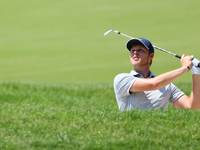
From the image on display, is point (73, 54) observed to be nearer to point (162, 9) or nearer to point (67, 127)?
point (162, 9)

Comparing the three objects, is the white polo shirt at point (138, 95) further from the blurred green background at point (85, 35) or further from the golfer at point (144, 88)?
the blurred green background at point (85, 35)

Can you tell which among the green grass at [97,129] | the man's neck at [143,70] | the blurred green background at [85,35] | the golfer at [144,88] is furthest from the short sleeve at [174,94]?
the blurred green background at [85,35]

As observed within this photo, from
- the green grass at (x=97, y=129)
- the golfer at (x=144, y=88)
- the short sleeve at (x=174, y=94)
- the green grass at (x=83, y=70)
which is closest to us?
the green grass at (x=97, y=129)

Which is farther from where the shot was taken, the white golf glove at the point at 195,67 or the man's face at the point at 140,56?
the man's face at the point at 140,56

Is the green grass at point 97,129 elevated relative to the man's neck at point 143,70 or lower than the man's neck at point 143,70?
lower

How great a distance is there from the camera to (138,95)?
18.2 feet

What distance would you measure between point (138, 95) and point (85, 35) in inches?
546

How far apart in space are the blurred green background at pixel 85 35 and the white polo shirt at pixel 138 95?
898cm

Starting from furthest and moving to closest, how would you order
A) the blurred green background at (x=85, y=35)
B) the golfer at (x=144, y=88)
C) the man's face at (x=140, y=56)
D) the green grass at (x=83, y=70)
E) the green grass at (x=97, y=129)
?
the blurred green background at (x=85, y=35), the man's face at (x=140, y=56), the golfer at (x=144, y=88), the green grass at (x=83, y=70), the green grass at (x=97, y=129)

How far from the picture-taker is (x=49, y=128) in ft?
15.8

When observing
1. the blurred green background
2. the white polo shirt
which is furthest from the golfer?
the blurred green background

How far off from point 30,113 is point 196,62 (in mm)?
2233

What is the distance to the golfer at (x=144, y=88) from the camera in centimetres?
538

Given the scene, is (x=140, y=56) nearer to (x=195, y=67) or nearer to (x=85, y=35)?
(x=195, y=67)
